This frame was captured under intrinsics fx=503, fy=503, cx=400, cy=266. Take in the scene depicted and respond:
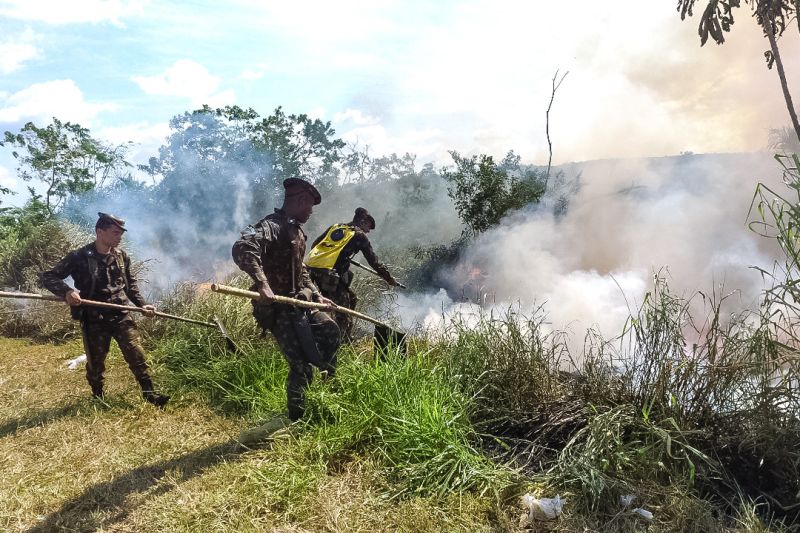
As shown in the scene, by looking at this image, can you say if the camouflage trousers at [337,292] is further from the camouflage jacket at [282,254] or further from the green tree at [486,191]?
the green tree at [486,191]

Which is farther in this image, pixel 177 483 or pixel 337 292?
pixel 337 292

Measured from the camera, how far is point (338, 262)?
5484 mm

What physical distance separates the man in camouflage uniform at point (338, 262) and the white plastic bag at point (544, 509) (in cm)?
290

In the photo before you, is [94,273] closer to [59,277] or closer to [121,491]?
[59,277]

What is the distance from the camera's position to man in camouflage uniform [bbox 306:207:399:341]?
532cm

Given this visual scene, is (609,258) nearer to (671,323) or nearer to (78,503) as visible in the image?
(671,323)

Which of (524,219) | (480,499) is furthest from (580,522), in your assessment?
(524,219)

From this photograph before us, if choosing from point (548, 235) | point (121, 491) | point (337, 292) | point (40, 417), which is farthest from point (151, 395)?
point (548, 235)

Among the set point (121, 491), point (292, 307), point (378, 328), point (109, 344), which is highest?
point (292, 307)

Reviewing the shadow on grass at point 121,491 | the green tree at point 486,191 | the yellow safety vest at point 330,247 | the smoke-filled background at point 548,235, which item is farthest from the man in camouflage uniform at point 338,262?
the green tree at point 486,191

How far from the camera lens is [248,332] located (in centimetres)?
564

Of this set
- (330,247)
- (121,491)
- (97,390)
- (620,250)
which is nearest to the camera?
(121,491)

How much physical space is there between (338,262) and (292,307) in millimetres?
1746

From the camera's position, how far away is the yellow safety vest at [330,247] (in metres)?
5.31
